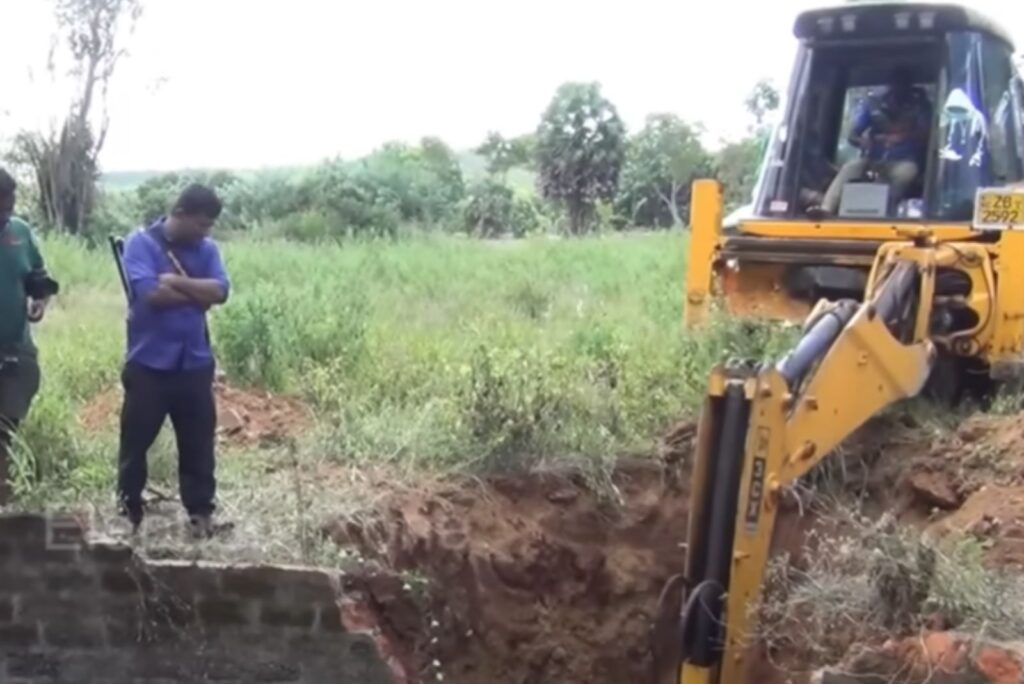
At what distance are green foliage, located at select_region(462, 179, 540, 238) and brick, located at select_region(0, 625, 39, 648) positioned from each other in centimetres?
2258

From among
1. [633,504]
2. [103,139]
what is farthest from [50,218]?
[633,504]

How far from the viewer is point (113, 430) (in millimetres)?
7867

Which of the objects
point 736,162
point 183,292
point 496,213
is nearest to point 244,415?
point 183,292

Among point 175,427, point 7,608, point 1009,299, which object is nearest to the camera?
point 7,608

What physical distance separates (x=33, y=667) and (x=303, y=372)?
294cm

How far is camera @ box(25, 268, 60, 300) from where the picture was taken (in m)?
7.05

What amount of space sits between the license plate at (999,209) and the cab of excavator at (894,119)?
252mm

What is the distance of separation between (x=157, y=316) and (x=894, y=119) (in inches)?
170

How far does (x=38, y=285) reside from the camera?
279 inches

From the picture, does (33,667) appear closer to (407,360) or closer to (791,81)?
(407,360)

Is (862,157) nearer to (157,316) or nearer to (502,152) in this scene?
(157,316)

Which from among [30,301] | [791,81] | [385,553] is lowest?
[385,553]

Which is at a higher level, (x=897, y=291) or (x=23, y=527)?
(x=897, y=291)

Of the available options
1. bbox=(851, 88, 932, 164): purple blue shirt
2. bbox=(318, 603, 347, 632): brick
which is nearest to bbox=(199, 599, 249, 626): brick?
bbox=(318, 603, 347, 632): brick
